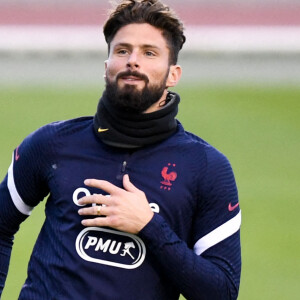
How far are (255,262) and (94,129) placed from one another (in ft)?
17.0

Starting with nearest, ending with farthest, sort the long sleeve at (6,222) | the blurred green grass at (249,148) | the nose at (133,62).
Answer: the nose at (133,62)
the long sleeve at (6,222)
the blurred green grass at (249,148)

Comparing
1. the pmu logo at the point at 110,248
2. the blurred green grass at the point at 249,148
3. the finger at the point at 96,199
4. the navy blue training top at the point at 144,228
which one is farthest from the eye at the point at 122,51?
the blurred green grass at the point at 249,148

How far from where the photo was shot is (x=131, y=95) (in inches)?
146

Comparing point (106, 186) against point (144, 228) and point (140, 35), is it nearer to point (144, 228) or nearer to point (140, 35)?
point (144, 228)

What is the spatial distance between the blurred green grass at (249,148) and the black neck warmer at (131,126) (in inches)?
162

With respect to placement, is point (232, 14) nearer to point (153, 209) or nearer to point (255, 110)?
point (255, 110)

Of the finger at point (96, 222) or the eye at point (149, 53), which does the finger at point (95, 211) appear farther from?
the eye at point (149, 53)

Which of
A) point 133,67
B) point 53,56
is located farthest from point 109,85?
point 53,56

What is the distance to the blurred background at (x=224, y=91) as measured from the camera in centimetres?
927

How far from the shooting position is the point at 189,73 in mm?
17125

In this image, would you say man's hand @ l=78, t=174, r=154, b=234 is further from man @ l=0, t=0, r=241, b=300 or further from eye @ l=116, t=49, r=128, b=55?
eye @ l=116, t=49, r=128, b=55

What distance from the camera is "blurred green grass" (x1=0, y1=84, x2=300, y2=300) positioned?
8562 millimetres

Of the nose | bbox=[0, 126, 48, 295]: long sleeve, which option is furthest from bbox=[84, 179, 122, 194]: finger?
the nose

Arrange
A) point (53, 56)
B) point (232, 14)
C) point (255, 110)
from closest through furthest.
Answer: point (255, 110)
point (53, 56)
point (232, 14)
